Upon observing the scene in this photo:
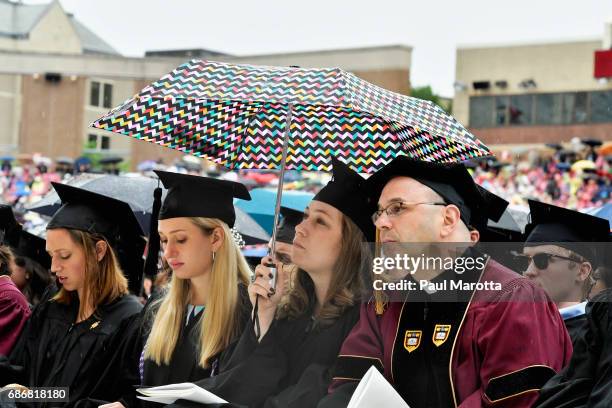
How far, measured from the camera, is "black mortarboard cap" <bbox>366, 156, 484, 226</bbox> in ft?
14.2

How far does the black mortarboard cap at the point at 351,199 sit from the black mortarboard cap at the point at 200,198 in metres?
0.83

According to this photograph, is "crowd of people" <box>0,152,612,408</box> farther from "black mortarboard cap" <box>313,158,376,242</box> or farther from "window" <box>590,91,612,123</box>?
"window" <box>590,91,612,123</box>

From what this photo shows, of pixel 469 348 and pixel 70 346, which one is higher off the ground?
pixel 469 348

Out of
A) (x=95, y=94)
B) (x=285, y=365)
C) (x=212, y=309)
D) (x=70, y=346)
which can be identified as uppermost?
(x=95, y=94)

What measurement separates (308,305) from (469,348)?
1077mm

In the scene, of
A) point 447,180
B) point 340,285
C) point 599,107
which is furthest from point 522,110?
point 447,180

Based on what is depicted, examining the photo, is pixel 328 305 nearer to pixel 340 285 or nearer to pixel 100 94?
pixel 340 285

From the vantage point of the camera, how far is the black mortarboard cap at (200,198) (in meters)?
5.60

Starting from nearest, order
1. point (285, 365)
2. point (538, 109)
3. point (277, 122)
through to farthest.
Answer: point (285, 365) → point (277, 122) → point (538, 109)

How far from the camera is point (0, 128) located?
69.2 meters

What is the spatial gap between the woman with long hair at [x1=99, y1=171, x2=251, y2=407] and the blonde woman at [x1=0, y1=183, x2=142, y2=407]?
1.09 feet

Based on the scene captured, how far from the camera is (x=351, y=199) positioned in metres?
4.90

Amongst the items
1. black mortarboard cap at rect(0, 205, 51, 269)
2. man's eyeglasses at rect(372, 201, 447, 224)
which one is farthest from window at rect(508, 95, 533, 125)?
man's eyeglasses at rect(372, 201, 447, 224)

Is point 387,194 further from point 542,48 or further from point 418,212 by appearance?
point 542,48
